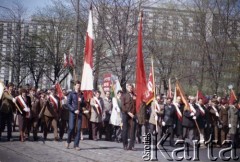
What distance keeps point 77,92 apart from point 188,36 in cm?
2744

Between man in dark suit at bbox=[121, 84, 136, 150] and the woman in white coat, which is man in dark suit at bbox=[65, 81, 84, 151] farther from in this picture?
the woman in white coat

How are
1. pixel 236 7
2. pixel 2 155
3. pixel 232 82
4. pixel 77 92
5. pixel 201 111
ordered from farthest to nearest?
1. pixel 232 82
2. pixel 236 7
3. pixel 201 111
4. pixel 77 92
5. pixel 2 155

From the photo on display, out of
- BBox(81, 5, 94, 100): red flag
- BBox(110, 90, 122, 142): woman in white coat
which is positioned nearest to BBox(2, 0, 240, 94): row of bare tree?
BBox(110, 90, 122, 142): woman in white coat

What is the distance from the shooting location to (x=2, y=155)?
42.1ft

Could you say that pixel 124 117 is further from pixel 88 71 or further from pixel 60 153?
pixel 60 153

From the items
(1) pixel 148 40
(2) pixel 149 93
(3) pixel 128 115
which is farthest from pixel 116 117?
(1) pixel 148 40

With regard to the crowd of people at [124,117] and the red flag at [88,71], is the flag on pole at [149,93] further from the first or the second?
the red flag at [88,71]

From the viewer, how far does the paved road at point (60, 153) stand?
1250 centimetres

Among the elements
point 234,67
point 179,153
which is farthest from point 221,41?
point 179,153

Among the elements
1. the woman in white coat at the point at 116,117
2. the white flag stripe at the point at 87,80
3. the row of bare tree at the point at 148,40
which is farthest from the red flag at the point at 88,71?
the row of bare tree at the point at 148,40

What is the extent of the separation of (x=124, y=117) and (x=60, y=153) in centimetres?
251

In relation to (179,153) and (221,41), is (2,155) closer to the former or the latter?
(179,153)

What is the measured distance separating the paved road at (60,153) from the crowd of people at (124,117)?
0.59m

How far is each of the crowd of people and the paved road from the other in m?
0.59
